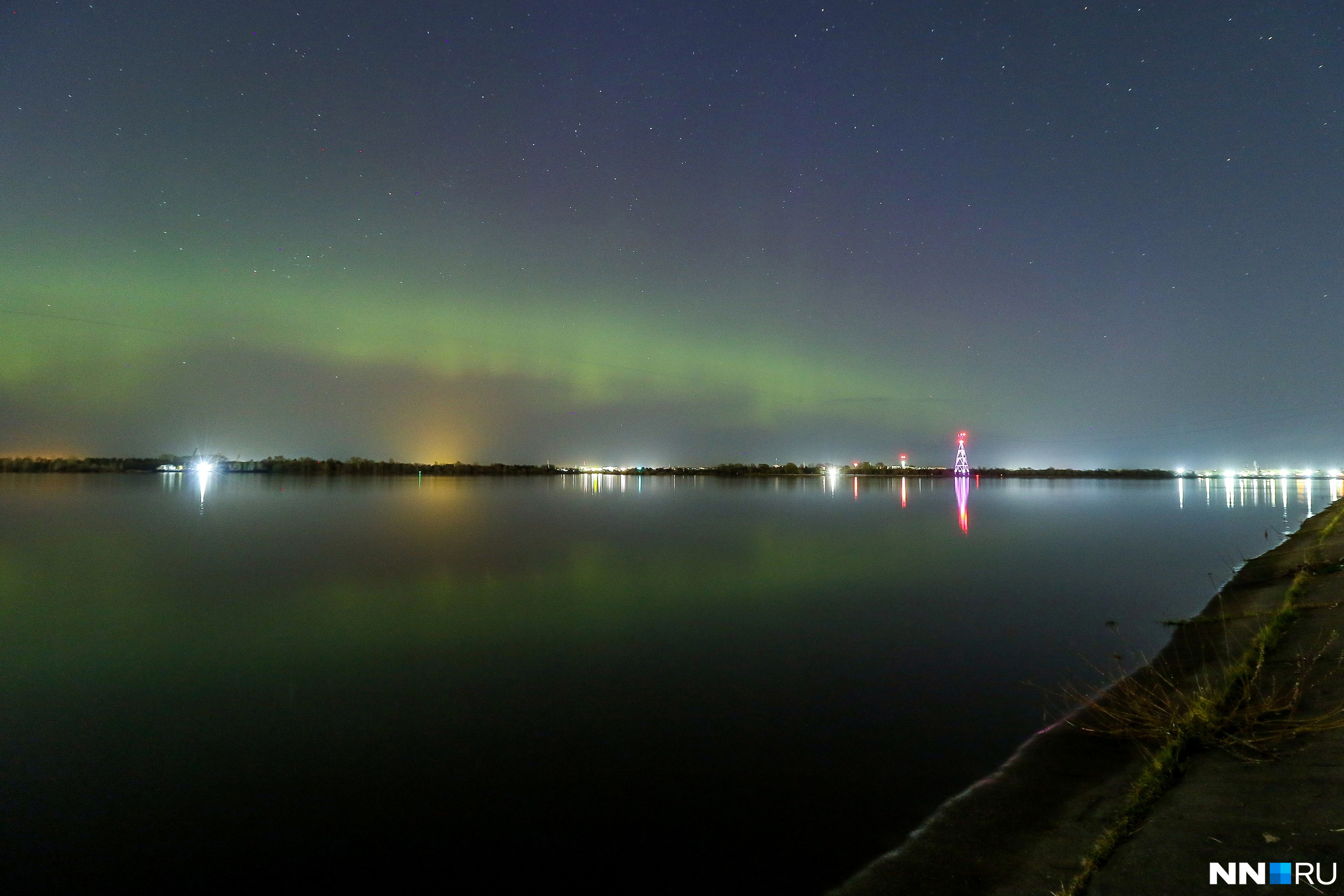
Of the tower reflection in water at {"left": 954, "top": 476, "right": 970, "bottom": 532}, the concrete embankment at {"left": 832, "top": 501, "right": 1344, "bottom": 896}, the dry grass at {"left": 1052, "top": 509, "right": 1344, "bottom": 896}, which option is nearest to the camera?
the concrete embankment at {"left": 832, "top": 501, "right": 1344, "bottom": 896}

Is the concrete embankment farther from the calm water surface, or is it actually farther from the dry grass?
the calm water surface

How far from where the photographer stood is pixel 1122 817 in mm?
4562

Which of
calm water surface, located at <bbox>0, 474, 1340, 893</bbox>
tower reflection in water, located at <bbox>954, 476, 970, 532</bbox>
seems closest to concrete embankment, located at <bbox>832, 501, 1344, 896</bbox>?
calm water surface, located at <bbox>0, 474, 1340, 893</bbox>

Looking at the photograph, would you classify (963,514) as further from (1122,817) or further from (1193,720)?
(1122,817)

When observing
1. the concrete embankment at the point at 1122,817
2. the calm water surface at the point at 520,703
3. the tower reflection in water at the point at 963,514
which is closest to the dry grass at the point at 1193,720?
the concrete embankment at the point at 1122,817

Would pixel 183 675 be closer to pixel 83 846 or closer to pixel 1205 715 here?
pixel 83 846

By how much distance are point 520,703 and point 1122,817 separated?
5.83 meters

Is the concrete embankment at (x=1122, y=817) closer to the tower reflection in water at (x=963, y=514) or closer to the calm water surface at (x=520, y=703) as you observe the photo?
the calm water surface at (x=520, y=703)

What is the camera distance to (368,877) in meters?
4.62

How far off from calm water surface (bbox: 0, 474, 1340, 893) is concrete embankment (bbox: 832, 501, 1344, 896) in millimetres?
365

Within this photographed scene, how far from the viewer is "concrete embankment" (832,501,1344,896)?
13.0ft

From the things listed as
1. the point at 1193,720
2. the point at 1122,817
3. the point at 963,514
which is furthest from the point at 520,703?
the point at 963,514

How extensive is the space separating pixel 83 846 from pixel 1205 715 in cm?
868

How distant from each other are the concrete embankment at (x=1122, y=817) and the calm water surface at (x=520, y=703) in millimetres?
365
